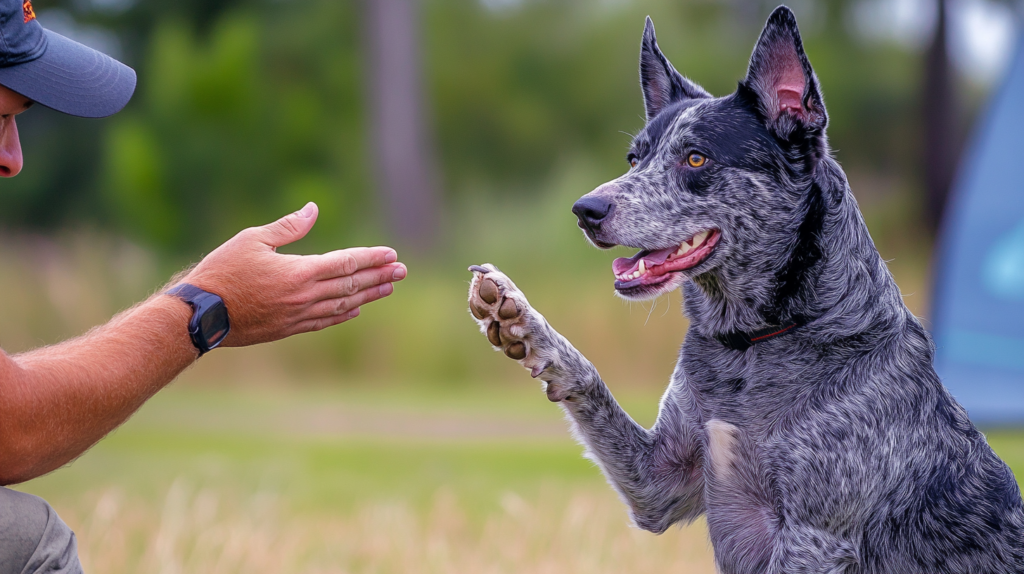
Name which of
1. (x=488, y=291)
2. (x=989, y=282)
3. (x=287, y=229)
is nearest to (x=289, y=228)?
(x=287, y=229)

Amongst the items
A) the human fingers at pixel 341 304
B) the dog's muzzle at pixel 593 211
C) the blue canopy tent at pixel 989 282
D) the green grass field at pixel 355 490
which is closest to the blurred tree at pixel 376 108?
the green grass field at pixel 355 490

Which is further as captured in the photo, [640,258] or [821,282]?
[640,258]

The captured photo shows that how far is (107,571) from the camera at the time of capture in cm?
364

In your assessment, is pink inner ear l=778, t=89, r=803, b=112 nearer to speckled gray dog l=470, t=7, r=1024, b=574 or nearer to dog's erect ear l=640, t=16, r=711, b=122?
speckled gray dog l=470, t=7, r=1024, b=574

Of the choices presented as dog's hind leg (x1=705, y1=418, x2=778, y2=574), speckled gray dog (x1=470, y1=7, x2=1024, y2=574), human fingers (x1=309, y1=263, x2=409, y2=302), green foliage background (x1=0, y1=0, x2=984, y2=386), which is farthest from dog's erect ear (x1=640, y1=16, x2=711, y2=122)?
green foliage background (x1=0, y1=0, x2=984, y2=386)

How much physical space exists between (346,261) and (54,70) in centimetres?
78

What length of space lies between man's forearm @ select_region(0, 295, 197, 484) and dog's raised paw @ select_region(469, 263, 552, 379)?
67cm

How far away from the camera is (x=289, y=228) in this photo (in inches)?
100

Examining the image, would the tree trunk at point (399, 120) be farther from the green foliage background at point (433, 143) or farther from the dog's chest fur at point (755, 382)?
the dog's chest fur at point (755, 382)

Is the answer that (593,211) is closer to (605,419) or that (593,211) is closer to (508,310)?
(508,310)

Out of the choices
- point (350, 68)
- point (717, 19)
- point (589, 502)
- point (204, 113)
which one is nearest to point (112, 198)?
point (204, 113)

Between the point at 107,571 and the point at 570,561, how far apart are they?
170cm

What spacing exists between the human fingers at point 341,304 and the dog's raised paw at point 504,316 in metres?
0.26

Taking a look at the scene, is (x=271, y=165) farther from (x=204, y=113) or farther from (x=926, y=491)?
(x=926, y=491)
